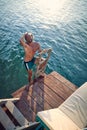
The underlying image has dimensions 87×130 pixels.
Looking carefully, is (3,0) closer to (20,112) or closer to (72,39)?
(72,39)

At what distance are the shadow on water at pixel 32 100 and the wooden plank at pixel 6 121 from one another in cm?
100

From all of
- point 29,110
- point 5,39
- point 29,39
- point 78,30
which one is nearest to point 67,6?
point 78,30

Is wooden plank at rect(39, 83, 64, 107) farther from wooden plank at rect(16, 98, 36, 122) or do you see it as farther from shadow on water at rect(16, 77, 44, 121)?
wooden plank at rect(16, 98, 36, 122)

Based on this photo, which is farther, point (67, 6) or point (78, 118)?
point (67, 6)

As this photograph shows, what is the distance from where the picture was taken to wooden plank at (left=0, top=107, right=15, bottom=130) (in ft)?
24.2

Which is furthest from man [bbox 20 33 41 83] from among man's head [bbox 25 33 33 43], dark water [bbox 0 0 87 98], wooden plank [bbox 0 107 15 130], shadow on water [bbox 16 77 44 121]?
wooden plank [bbox 0 107 15 130]

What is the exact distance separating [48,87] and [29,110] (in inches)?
71.9

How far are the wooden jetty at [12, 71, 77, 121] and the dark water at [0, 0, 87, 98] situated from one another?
6.21 ft

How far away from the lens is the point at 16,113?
8.16 metres

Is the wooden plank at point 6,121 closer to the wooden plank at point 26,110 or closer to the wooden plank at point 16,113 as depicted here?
the wooden plank at point 16,113

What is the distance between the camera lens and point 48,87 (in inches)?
399

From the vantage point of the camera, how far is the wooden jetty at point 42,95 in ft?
29.2

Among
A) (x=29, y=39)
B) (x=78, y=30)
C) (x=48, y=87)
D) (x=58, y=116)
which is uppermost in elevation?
(x=29, y=39)

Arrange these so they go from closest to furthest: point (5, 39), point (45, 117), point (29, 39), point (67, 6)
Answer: point (45, 117), point (29, 39), point (5, 39), point (67, 6)
